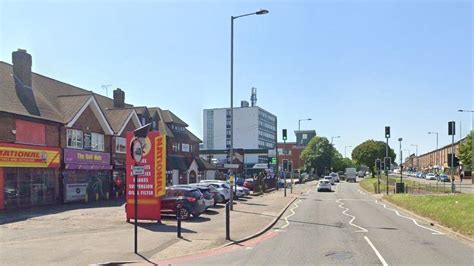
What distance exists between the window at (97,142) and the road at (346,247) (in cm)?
1971

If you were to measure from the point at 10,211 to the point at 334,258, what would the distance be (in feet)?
65.3

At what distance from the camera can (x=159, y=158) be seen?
68.2 feet

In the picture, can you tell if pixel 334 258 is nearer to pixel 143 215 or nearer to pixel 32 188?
pixel 143 215

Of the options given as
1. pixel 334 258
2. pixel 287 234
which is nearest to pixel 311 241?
pixel 287 234

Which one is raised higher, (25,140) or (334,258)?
(25,140)

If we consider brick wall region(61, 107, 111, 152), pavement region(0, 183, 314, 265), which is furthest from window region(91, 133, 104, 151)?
pavement region(0, 183, 314, 265)

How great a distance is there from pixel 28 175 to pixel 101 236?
14.8m

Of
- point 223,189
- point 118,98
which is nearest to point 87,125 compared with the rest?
point 223,189

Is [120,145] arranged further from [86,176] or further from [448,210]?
[448,210]

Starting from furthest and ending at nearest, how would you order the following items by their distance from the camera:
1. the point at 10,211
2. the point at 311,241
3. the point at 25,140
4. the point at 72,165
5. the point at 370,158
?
1. the point at 370,158
2. the point at 72,165
3. the point at 25,140
4. the point at 10,211
5. the point at 311,241

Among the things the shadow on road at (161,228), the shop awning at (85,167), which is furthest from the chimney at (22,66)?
the shadow on road at (161,228)

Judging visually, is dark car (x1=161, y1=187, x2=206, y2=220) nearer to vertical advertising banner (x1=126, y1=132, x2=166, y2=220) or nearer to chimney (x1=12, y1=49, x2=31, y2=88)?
vertical advertising banner (x1=126, y1=132, x2=166, y2=220)

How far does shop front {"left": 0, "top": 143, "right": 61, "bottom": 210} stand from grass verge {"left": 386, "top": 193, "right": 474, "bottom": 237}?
22205 mm

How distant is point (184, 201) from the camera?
71.1 ft
